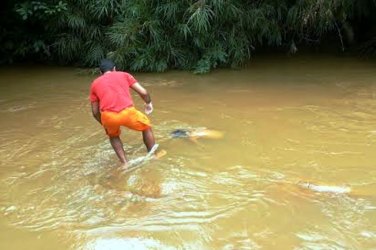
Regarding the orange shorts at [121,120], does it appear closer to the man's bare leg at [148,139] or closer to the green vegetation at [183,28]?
the man's bare leg at [148,139]

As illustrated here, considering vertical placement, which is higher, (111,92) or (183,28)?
(183,28)

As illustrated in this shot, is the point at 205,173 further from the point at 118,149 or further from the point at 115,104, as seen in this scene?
the point at 115,104

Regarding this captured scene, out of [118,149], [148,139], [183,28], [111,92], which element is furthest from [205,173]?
[183,28]

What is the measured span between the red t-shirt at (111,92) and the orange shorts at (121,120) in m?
0.05

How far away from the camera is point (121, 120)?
557cm

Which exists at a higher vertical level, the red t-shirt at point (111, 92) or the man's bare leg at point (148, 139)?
the red t-shirt at point (111, 92)

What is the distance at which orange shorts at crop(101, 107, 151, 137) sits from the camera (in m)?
5.56

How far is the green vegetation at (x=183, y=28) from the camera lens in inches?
396

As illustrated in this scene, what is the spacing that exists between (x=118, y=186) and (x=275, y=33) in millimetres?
6228

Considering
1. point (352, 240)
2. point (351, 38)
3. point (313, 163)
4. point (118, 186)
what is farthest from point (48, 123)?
point (351, 38)

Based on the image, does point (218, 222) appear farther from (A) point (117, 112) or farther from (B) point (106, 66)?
(B) point (106, 66)

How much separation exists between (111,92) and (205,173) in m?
1.22

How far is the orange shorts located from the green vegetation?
450 centimetres

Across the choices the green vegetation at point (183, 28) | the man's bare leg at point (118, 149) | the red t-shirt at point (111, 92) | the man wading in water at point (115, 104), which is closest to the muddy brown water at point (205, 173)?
the man's bare leg at point (118, 149)
